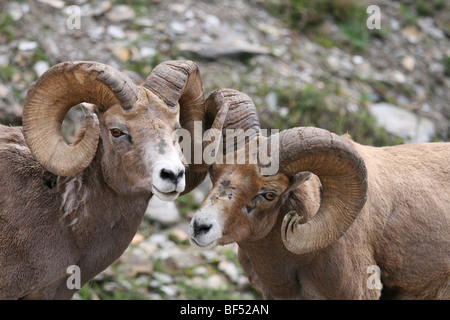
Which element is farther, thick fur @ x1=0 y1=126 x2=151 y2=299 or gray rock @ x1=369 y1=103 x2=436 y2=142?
gray rock @ x1=369 y1=103 x2=436 y2=142

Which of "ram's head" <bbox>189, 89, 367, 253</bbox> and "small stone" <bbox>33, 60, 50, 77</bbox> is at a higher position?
"ram's head" <bbox>189, 89, 367, 253</bbox>

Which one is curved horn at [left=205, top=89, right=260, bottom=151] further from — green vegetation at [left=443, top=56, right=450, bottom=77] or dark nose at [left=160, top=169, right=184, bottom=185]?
green vegetation at [left=443, top=56, right=450, bottom=77]

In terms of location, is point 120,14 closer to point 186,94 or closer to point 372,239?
point 186,94

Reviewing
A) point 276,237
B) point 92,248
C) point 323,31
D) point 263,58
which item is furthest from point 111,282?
point 323,31

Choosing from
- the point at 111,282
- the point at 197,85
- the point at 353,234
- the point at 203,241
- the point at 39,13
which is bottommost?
the point at 111,282

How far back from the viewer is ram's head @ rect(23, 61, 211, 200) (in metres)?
6.35

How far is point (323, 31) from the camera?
15.5 metres

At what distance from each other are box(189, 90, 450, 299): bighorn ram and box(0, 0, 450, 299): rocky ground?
2.87 meters

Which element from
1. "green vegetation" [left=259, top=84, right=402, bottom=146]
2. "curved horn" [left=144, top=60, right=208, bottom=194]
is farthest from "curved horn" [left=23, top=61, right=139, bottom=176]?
"green vegetation" [left=259, top=84, right=402, bottom=146]

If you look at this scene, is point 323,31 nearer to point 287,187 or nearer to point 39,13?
point 39,13

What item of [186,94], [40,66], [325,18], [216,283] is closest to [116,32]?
[40,66]

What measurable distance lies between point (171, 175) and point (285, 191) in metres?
1.38

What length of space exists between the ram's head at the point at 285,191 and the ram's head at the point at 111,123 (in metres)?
0.52

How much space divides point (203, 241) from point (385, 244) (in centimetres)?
243
